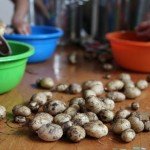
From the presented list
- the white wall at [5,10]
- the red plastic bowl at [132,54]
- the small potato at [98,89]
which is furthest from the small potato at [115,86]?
the white wall at [5,10]

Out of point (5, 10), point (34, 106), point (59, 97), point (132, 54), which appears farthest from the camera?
point (5, 10)

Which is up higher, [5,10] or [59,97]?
[5,10]

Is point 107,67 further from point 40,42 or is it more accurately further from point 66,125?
point 66,125

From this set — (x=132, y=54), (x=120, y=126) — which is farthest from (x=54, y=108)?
(x=132, y=54)

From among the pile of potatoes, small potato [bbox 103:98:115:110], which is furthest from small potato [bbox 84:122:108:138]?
small potato [bbox 103:98:115:110]

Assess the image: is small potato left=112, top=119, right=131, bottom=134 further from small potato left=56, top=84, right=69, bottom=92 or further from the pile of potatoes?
small potato left=56, top=84, right=69, bottom=92

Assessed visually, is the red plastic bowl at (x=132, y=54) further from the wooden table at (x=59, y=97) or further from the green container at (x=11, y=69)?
the green container at (x=11, y=69)

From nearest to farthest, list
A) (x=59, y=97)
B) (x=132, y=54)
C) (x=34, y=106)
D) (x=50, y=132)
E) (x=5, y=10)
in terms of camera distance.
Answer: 1. (x=50, y=132)
2. (x=34, y=106)
3. (x=59, y=97)
4. (x=132, y=54)
5. (x=5, y=10)
